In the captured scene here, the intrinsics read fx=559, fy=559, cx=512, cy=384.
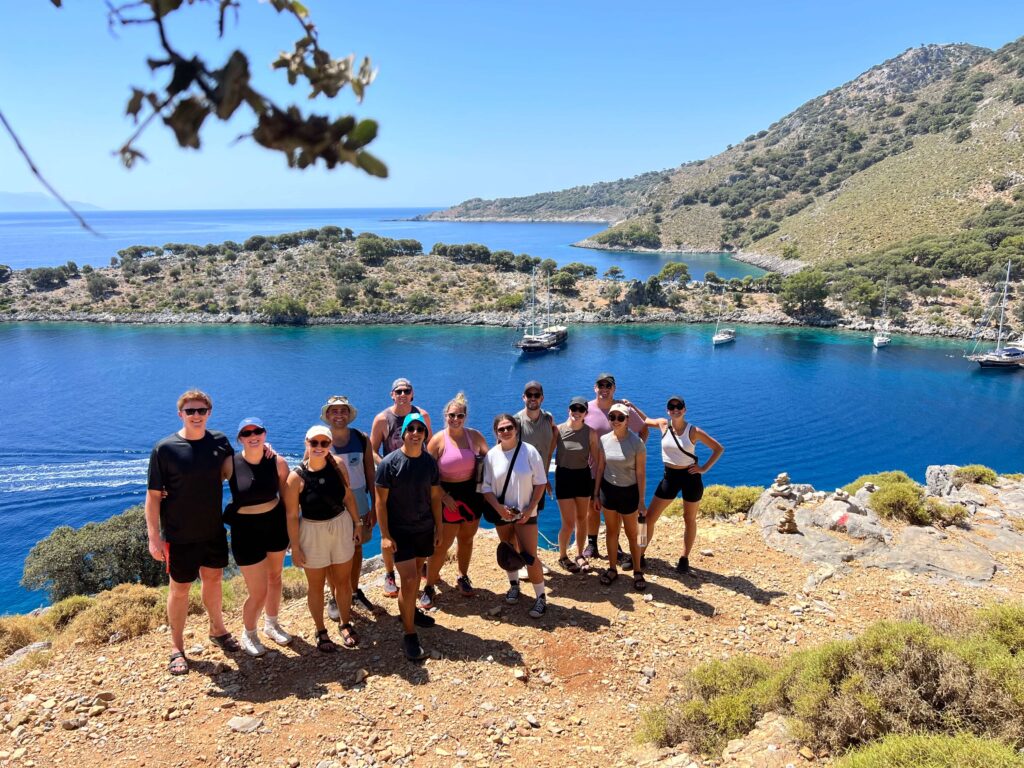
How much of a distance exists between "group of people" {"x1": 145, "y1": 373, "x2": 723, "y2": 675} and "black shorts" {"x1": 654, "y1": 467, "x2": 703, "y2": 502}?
14 mm

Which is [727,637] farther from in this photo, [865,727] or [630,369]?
[630,369]

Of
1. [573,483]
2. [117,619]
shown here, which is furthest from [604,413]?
[117,619]

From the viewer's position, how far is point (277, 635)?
4.50 m

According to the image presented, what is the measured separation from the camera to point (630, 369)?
40406 millimetres

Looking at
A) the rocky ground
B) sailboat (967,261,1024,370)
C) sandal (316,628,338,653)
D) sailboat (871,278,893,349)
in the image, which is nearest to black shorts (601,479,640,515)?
the rocky ground

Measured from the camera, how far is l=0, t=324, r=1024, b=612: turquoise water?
72.6ft

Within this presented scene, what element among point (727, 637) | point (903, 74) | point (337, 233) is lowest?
point (727, 637)

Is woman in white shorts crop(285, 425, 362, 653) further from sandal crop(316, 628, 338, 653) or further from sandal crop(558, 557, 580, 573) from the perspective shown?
sandal crop(558, 557, 580, 573)

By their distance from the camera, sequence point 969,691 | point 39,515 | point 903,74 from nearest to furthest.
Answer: point 969,691 → point 39,515 → point 903,74

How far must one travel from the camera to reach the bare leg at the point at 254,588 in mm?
4129

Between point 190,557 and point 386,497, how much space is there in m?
1.43

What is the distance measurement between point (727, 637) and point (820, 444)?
23.6m

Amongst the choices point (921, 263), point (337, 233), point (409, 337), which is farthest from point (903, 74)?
point (409, 337)

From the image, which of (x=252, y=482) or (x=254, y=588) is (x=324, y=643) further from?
(x=252, y=482)
